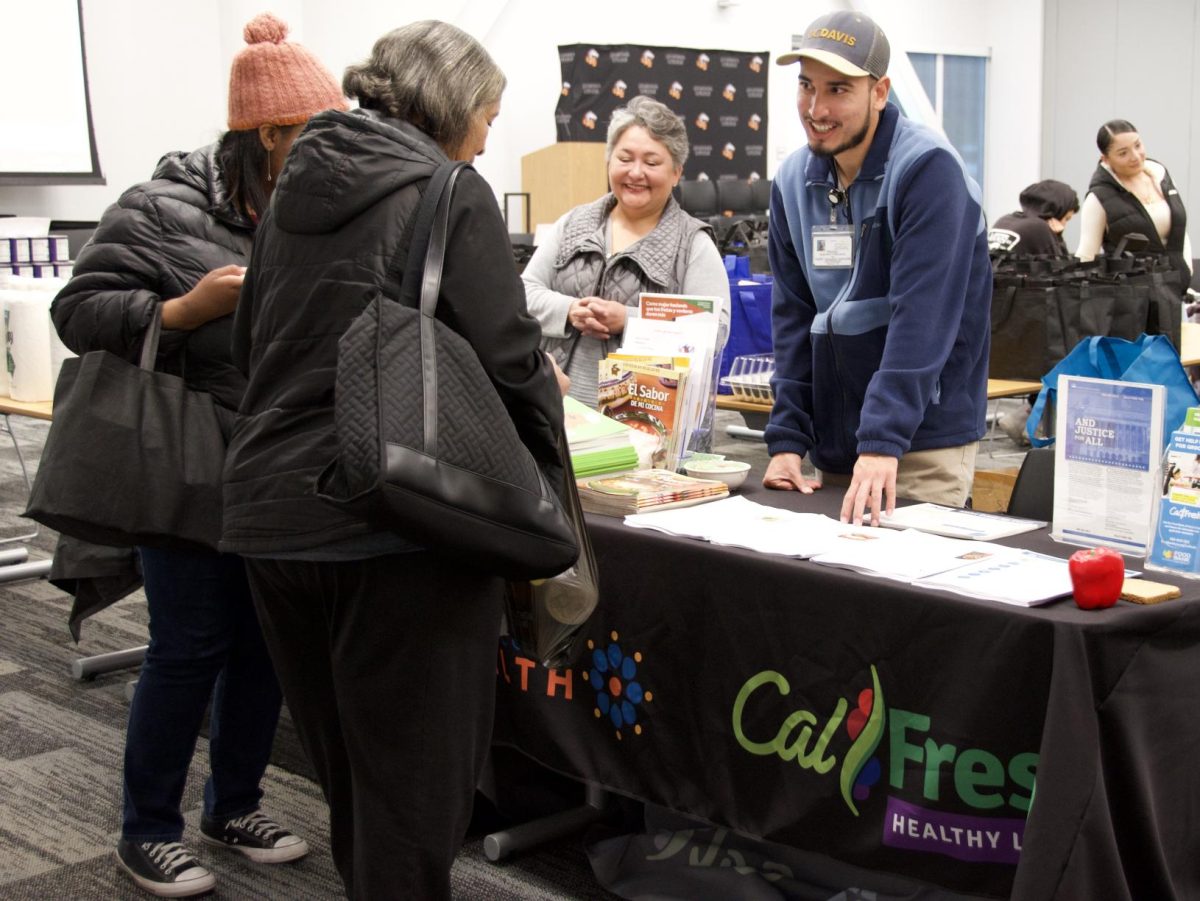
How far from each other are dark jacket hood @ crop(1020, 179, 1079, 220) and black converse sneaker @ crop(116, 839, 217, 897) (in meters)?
→ 5.66

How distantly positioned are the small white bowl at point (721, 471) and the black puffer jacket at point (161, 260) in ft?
2.51

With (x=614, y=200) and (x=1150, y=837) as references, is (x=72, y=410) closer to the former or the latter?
(x=614, y=200)

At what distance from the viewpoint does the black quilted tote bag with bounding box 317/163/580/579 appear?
1.34 metres

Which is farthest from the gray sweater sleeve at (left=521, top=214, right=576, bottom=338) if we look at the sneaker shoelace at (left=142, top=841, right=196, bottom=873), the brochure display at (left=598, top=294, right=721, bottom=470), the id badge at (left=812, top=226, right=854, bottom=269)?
the sneaker shoelace at (left=142, top=841, right=196, bottom=873)

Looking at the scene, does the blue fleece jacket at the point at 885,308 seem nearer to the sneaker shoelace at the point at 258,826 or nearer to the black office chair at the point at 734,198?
the sneaker shoelace at the point at 258,826

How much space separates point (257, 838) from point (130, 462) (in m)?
0.78

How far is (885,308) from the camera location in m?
2.14

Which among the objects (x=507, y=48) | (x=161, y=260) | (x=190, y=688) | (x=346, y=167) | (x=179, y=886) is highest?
(x=507, y=48)

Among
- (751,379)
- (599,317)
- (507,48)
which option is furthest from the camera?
(507,48)

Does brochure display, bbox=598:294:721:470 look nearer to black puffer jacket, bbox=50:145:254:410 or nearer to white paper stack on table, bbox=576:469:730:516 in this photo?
white paper stack on table, bbox=576:469:730:516

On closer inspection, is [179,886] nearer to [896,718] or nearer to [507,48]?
[896,718]

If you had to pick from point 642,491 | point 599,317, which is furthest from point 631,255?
point 642,491

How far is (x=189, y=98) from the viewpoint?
933 cm

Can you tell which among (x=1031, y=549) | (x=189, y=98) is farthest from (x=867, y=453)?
(x=189, y=98)
